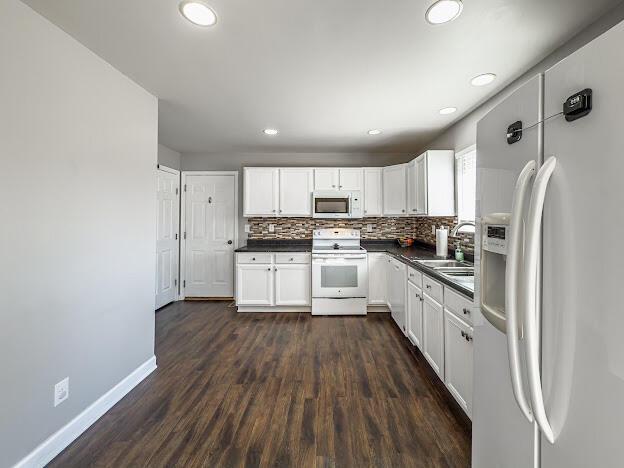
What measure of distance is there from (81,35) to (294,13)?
1269 millimetres

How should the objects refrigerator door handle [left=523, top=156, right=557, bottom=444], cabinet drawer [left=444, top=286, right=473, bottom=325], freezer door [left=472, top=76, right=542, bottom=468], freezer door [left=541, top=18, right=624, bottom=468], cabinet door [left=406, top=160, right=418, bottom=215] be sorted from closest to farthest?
freezer door [left=541, top=18, right=624, bottom=468] → refrigerator door handle [left=523, top=156, right=557, bottom=444] → freezer door [left=472, top=76, right=542, bottom=468] → cabinet drawer [left=444, top=286, right=473, bottom=325] → cabinet door [left=406, top=160, right=418, bottom=215]

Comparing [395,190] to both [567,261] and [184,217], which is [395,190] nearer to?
[184,217]

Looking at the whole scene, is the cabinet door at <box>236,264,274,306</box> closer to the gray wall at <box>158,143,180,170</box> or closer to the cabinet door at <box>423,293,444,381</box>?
the gray wall at <box>158,143,180,170</box>

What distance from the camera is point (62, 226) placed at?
156 centimetres

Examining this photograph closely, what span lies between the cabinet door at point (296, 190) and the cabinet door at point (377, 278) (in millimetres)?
1159

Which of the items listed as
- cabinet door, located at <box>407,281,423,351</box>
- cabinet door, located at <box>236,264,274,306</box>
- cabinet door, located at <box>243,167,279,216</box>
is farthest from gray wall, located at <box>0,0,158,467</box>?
cabinet door, located at <box>407,281,423,351</box>

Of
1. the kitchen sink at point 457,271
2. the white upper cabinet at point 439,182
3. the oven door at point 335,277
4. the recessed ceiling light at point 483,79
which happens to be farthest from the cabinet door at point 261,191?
the recessed ceiling light at point 483,79

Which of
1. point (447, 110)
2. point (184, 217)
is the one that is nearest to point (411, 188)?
point (447, 110)

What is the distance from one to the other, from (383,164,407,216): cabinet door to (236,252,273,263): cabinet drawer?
72.6 inches

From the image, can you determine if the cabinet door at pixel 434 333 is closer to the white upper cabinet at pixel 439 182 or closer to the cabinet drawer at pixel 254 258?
the white upper cabinet at pixel 439 182

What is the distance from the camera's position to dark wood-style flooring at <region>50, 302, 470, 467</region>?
149 cm

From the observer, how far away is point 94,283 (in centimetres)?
177

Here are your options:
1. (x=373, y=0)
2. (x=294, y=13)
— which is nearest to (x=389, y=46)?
(x=373, y=0)

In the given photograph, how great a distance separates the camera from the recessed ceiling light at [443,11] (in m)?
1.35
